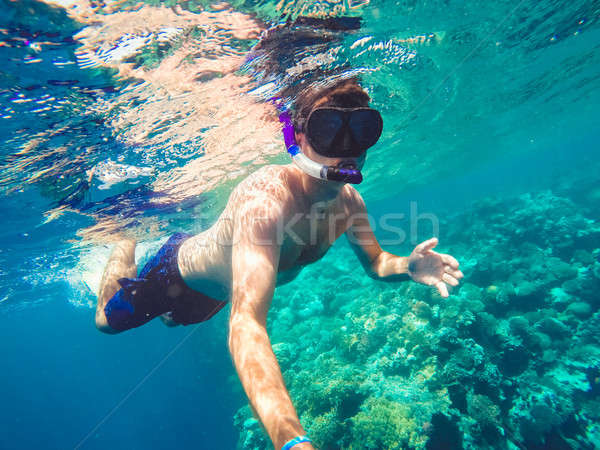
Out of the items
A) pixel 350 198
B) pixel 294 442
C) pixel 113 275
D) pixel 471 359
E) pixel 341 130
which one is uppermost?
pixel 341 130

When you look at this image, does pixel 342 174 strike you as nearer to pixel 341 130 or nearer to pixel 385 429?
pixel 341 130

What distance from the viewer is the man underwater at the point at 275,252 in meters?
1.85

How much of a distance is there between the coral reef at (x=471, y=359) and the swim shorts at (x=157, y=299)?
14.5 feet

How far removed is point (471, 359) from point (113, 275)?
848 cm

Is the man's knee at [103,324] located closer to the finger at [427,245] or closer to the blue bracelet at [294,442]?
the blue bracelet at [294,442]

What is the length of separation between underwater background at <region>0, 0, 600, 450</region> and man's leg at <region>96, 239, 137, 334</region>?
5.25 feet

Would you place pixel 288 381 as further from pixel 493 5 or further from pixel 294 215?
pixel 493 5

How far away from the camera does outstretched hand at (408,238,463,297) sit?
3.04m

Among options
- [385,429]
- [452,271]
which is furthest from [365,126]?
[385,429]

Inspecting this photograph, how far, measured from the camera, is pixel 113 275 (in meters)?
5.12

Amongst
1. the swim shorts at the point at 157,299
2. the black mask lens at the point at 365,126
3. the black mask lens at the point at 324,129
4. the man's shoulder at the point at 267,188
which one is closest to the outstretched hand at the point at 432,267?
the black mask lens at the point at 365,126

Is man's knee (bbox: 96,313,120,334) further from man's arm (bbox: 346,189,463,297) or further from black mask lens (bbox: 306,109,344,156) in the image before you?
black mask lens (bbox: 306,109,344,156)

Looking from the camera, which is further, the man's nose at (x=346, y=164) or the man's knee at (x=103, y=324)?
the man's knee at (x=103, y=324)

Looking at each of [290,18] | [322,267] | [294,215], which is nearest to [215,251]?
[294,215]
